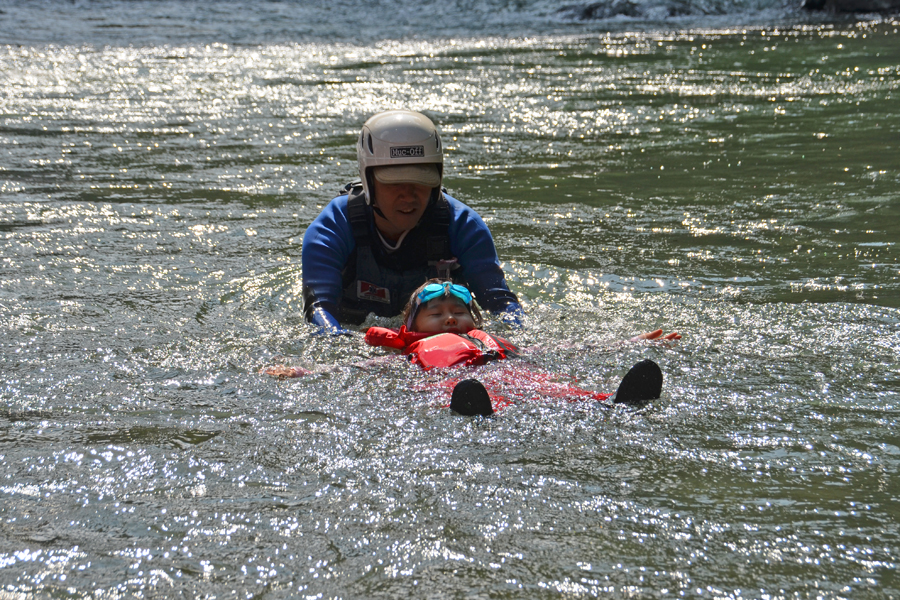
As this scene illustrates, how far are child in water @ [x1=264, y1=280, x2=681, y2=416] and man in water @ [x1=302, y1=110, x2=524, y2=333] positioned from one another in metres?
0.47

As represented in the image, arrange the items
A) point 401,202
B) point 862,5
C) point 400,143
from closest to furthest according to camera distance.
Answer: point 400,143 < point 401,202 < point 862,5

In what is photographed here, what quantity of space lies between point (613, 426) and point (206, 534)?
1.92 metres

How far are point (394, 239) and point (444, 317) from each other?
1.01m

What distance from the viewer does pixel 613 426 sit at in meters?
4.41

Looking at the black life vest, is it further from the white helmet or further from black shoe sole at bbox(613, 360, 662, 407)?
black shoe sole at bbox(613, 360, 662, 407)

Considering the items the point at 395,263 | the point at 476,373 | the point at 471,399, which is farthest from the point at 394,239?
the point at 471,399

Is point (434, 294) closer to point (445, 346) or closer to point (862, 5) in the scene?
point (445, 346)

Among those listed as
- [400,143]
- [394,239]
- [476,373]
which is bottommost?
[476,373]

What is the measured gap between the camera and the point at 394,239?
6453 millimetres

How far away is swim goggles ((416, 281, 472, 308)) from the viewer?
18.9 ft

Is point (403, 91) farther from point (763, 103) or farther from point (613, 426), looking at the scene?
point (613, 426)

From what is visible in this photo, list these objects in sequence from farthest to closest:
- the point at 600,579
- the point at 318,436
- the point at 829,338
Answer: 1. the point at 829,338
2. the point at 318,436
3. the point at 600,579

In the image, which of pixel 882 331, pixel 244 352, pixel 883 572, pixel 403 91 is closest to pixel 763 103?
pixel 403 91

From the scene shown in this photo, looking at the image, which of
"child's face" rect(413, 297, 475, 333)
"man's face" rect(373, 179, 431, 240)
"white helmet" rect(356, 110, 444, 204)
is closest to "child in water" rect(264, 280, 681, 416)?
"child's face" rect(413, 297, 475, 333)
